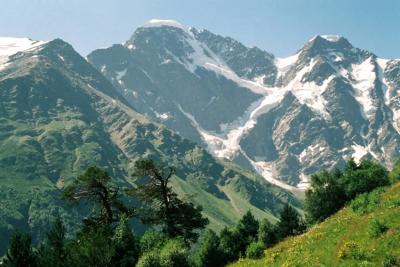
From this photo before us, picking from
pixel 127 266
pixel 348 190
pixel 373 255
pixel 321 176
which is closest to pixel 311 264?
pixel 373 255

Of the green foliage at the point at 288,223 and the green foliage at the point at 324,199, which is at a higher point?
the green foliage at the point at 324,199

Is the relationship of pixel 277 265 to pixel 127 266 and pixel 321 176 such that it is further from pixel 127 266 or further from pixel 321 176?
pixel 321 176

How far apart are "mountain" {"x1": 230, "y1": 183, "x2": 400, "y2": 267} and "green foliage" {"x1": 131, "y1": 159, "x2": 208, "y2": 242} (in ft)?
75.0

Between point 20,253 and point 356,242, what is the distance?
1318 inches

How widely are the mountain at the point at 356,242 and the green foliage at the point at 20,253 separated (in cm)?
2252

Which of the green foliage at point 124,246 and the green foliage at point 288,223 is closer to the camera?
the green foliage at point 124,246

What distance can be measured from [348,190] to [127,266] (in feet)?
157

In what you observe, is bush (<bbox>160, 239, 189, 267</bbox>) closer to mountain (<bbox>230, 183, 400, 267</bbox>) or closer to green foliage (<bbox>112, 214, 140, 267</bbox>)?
green foliage (<bbox>112, 214, 140, 267</bbox>)

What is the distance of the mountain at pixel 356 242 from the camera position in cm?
3366

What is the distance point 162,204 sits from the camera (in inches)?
2702

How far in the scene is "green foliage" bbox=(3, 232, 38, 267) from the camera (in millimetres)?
49562

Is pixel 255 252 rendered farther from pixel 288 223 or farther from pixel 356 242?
pixel 288 223

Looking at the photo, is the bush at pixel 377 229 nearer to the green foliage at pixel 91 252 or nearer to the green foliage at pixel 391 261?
the green foliage at pixel 391 261

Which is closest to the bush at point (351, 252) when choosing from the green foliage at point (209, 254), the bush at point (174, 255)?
the bush at point (174, 255)
